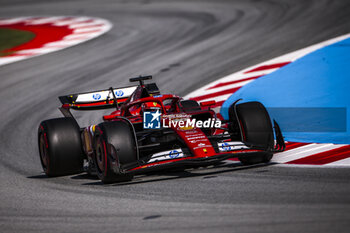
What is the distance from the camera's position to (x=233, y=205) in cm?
598

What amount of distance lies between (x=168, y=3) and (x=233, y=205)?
21244 millimetres

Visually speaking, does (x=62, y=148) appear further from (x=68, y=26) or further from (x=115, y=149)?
(x=68, y=26)

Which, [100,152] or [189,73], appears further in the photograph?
[189,73]

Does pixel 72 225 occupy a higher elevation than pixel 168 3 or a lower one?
lower

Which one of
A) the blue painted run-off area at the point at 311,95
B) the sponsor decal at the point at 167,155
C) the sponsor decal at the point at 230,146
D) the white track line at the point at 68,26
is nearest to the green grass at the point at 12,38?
the white track line at the point at 68,26

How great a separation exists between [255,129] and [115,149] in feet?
6.30

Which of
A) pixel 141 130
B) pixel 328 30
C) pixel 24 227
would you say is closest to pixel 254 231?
pixel 24 227

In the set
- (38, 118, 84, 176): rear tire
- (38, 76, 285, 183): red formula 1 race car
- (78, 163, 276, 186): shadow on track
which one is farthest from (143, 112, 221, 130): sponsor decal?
(38, 118, 84, 176): rear tire

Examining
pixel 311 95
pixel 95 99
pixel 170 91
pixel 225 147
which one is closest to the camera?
pixel 225 147

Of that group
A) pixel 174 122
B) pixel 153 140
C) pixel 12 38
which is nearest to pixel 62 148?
pixel 153 140

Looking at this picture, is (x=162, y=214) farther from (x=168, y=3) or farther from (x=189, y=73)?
(x=168, y=3)

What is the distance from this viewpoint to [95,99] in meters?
10.2

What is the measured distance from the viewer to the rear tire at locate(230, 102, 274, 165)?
8008 millimetres

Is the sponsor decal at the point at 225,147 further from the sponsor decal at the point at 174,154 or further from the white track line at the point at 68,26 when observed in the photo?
the white track line at the point at 68,26
